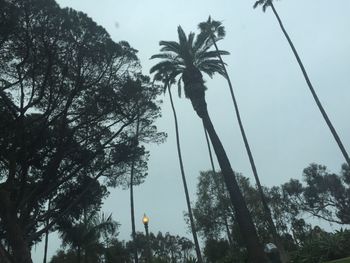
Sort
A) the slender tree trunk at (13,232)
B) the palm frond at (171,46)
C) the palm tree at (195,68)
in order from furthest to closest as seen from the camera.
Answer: the palm frond at (171,46), the palm tree at (195,68), the slender tree trunk at (13,232)

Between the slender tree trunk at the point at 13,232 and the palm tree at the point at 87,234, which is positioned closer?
the slender tree trunk at the point at 13,232

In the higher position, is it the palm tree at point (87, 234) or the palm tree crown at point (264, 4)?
the palm tree crown at point (264, 4)

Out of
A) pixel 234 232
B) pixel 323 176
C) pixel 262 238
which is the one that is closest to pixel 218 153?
pixel 234 232

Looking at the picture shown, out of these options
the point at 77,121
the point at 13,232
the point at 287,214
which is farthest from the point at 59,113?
the point at 287,214

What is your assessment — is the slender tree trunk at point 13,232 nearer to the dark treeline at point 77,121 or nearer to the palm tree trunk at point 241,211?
the dark treeline at point 77,121

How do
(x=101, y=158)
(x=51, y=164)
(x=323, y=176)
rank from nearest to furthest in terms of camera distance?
(x=51, y=164)
(x=101, y=158)
(x=323, y=176)

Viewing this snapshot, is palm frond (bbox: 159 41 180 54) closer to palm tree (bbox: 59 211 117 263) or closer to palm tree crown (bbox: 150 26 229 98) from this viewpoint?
palm tree crown (bbox: 150 26 229 98)

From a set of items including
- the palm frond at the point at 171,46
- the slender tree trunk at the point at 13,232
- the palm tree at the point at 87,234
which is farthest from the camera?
the palm tree at the point at 87,234

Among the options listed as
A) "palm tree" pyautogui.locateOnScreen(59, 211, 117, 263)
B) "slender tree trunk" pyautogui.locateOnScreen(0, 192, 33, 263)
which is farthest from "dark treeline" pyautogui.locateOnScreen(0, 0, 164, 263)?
"palm tree" pyautogui.locateOnScreen(59, 211, 117, 263)

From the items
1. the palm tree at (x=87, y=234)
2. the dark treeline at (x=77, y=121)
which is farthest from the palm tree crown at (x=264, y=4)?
the palm tree at (x=87, y=234)

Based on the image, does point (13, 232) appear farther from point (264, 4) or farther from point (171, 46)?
point (264, 4)

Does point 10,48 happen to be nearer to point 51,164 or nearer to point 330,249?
point 51,164

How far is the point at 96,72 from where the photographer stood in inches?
836

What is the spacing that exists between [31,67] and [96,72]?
3684 mm
